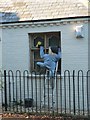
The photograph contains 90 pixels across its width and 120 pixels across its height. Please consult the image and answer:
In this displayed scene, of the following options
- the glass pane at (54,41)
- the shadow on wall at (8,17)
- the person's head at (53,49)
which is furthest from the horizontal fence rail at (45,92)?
the shadow on wall at (8,17)

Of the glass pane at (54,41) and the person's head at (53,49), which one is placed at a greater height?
the glass pane at (54,41)

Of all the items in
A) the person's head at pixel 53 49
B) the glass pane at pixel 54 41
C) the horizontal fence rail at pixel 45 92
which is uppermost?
the glass pane at pixel 54 41

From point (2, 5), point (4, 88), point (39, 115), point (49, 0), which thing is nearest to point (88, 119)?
point (39, 115)

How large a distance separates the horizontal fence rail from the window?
0.53m

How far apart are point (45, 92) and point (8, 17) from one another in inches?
124

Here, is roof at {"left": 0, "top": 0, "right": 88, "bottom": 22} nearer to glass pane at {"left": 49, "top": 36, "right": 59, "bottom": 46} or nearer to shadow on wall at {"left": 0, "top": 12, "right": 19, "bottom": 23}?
shadow on wall at {"left": 0, "top": 12, "right": 19, "bottom": 23}

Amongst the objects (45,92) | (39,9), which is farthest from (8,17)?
(45,92)

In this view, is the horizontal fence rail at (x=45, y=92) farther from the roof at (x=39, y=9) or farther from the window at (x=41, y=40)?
the roof at (x=39, y=9)

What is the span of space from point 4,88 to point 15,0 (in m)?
3.94

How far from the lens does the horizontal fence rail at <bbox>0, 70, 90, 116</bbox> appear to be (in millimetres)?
13566

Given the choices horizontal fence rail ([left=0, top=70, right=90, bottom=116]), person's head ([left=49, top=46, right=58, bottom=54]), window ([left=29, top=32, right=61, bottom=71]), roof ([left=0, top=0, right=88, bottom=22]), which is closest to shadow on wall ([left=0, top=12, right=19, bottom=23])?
roof ([left=0, top=0, right=88, bottom=22])

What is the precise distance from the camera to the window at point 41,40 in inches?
590

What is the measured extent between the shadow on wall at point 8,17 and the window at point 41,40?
2.76 ft

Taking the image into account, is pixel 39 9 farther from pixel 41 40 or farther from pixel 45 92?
pixel 45 92
